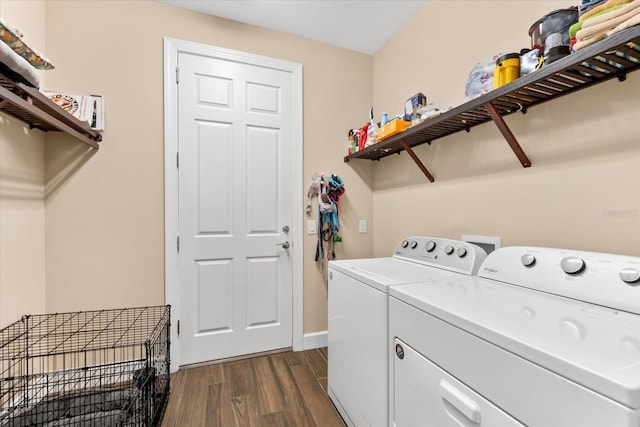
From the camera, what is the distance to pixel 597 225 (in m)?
1.08

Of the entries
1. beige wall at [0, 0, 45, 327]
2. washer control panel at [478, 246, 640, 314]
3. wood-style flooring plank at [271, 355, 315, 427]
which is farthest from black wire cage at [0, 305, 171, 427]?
washer control panel at [478, 246, 640, 314]

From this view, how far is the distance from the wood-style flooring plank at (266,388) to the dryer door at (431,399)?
89cm

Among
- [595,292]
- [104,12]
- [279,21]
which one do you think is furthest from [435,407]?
[104,12]

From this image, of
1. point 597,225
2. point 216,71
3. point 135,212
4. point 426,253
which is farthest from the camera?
point 216,71

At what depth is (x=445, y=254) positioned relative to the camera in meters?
1.47

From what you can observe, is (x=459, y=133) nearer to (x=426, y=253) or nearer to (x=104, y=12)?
(x=426, y=253)

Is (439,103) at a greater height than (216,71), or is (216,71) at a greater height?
(216,71)

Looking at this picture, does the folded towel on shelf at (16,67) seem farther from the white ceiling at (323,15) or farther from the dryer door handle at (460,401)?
the dryer door handle at (460,401)

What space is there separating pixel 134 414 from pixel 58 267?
1140mm

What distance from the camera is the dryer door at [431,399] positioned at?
0.71m

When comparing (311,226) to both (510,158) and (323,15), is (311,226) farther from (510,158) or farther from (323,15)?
(323,15)

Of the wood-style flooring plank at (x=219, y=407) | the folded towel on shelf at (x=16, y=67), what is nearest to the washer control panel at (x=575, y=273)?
the wood-style flooring plank at (x=219, y=407)

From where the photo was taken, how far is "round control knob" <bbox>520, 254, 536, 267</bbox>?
3.45 ft

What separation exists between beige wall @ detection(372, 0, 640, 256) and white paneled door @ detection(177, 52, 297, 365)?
3.11ft
